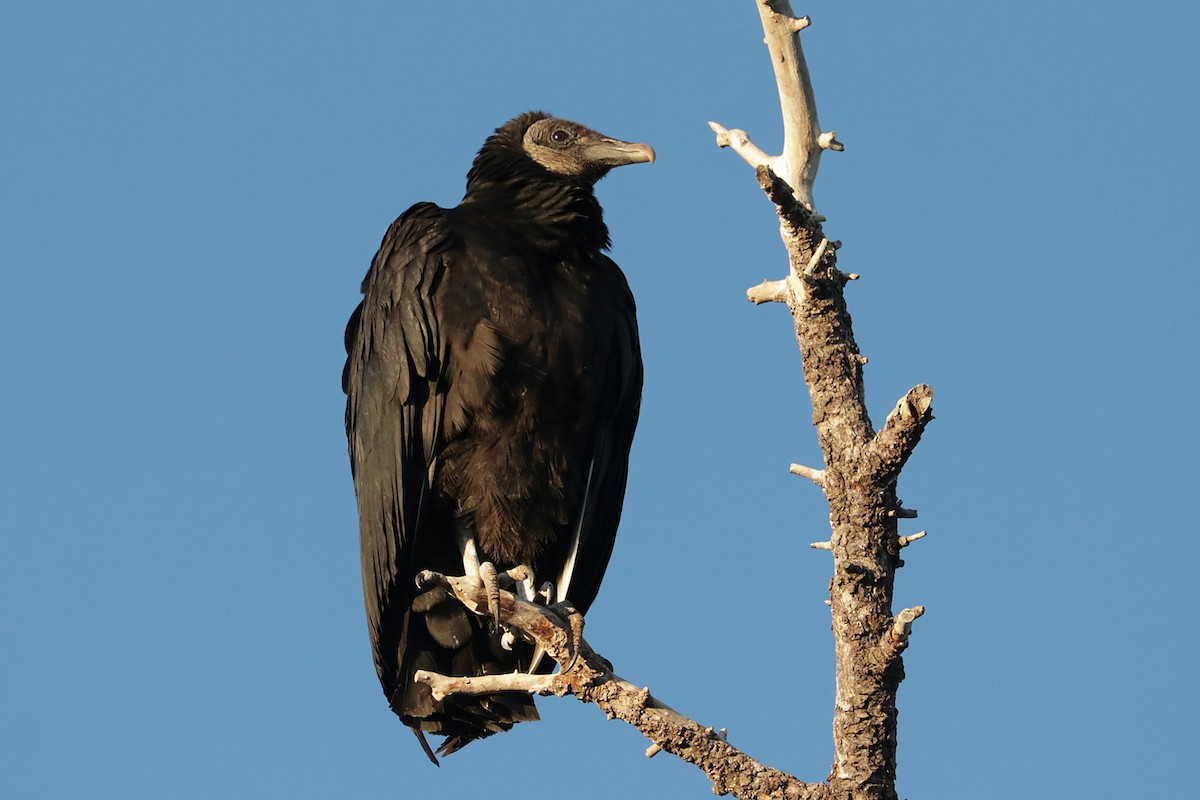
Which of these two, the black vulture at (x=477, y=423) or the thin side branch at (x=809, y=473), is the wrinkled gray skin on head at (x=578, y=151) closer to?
the black vulture at (x=477, y=423)

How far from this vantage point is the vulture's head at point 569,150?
5754 mm

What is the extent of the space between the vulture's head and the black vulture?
13.1 inches

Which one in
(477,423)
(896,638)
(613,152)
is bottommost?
(896,638)

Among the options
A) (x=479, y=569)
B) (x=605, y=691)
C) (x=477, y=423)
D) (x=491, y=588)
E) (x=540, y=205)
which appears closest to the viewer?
(x=605, y=691)

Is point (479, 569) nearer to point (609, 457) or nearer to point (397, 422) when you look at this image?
point (397, 422)

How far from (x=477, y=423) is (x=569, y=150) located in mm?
1316

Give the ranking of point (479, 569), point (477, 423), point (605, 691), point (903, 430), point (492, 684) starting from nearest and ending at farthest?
point (903, 430), point (605, 691), point (492, 684), point (479, 569), point (477, 423)

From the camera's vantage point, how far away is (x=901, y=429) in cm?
369

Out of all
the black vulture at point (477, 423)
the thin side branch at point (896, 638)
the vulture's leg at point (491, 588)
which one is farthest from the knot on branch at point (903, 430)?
the black vulture at point (477, 423)

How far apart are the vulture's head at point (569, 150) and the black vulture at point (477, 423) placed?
332mm

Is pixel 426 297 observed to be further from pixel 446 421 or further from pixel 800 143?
pixel 800 143

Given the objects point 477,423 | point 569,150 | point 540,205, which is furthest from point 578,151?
point 477,423

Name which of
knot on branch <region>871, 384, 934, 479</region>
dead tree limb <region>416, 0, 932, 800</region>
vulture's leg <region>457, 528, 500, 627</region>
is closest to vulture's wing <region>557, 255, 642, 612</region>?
vulture's leg <region>457, 528, 500, 627</region>

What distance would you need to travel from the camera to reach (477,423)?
5.05m
